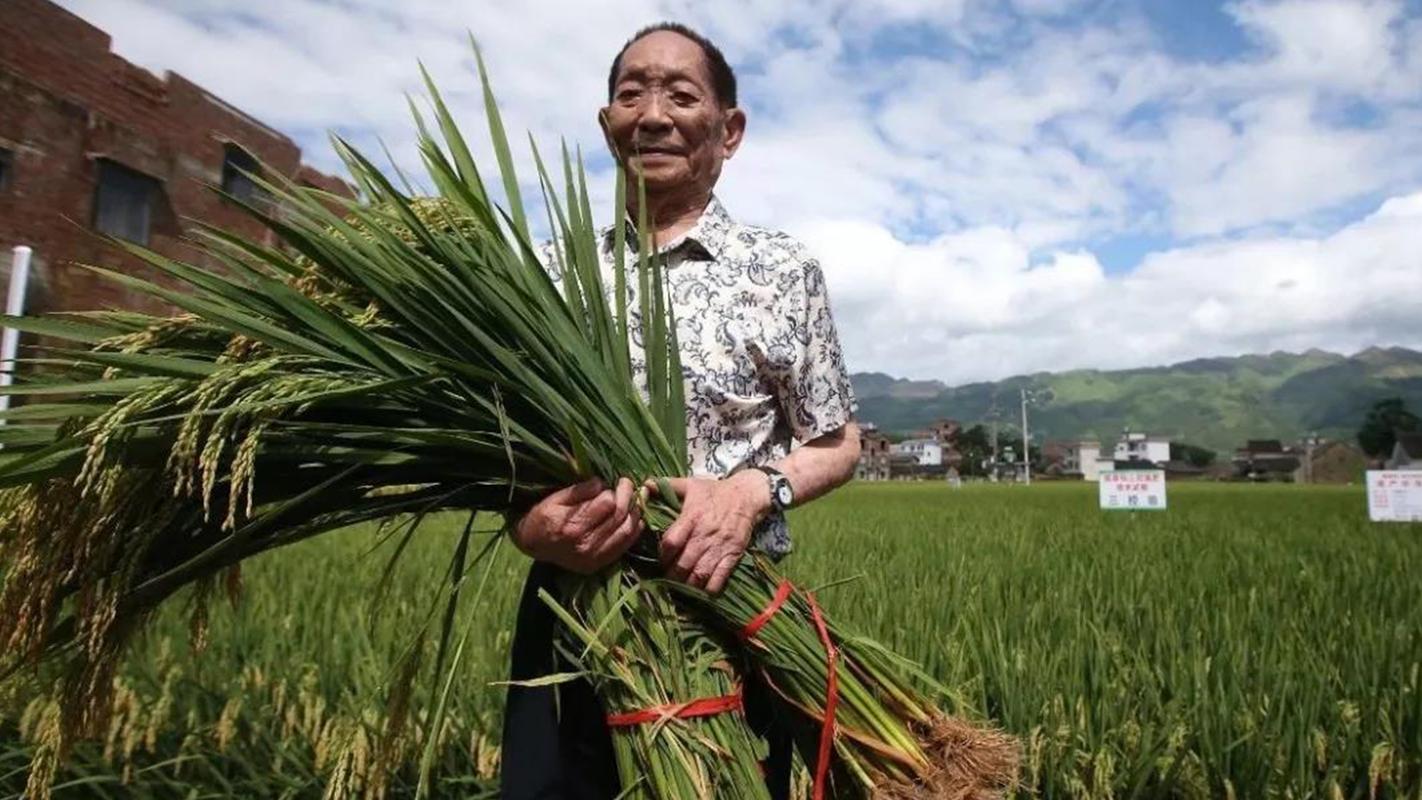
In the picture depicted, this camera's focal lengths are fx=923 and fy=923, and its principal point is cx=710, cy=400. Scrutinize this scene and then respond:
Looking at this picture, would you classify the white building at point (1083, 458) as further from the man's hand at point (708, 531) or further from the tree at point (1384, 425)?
the man's hand at point (708, 531)

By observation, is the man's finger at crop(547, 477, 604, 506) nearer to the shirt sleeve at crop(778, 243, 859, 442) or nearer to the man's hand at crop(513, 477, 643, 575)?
the man's hand at crop(513, 477, 643, 575)

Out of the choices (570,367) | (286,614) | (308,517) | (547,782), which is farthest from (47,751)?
(286,614)

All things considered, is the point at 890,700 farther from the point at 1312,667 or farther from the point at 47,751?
the point at 1312,667

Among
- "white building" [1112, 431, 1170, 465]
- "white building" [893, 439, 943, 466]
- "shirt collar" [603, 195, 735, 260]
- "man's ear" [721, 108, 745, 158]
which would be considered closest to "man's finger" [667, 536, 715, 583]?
"shirt collar" [603, 195, 735, 260]

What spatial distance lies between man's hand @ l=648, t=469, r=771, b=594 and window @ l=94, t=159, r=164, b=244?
37.9 ft

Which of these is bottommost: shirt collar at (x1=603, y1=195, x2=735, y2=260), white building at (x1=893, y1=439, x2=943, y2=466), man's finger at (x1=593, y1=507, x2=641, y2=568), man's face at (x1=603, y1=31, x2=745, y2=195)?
white building at (x1=893, y1=439, x2=943, y2=466)

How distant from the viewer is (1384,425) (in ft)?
261

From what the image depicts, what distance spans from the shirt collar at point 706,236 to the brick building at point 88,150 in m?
8.56

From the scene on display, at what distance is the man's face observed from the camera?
1.34m

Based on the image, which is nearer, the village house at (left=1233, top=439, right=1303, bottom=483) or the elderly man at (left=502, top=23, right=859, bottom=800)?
the elderly man at (left=502, top=23, right=859, bottom=800)

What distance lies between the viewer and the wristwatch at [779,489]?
122 cm

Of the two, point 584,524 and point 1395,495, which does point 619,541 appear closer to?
point 584,524

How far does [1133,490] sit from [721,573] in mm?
11158

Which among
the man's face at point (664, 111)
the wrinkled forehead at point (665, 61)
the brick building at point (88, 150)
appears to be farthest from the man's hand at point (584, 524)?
Answer: the brick building at point (88, 150)
